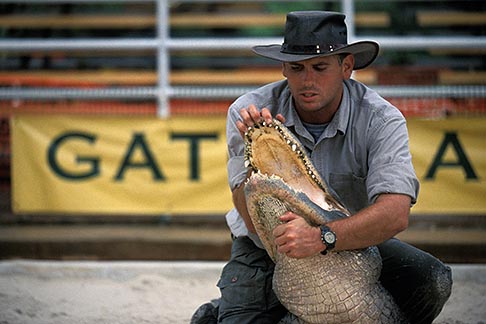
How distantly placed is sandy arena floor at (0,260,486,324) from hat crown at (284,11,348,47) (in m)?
1.89

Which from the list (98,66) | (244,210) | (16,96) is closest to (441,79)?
(98,66)

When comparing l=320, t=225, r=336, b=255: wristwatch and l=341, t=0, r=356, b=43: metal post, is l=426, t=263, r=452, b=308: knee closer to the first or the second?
l=320, t=225, r=336, b=255: wristwatch

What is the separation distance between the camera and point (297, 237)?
11.3ft

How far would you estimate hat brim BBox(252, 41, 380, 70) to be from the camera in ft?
12.4

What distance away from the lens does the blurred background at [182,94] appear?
7.08 metres

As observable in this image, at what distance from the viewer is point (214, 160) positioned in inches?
286

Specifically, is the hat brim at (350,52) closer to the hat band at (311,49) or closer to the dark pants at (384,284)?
the hat band at (311,49)

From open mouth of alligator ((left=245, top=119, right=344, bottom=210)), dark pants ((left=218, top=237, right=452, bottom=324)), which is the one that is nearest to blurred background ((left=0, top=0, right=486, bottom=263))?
dark pants ((left=218, top=237, right=452, bottom=324))

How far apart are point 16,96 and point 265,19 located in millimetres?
2299

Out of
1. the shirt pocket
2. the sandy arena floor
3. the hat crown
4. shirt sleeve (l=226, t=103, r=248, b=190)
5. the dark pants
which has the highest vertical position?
the hat crown

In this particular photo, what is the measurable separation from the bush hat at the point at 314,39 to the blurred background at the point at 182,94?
328 centimetres

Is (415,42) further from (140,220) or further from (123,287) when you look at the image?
(123,287)

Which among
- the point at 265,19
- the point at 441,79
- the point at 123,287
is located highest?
the point at 265,19

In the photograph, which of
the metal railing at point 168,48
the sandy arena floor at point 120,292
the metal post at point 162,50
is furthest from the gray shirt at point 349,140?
the metal post at point 162,50
